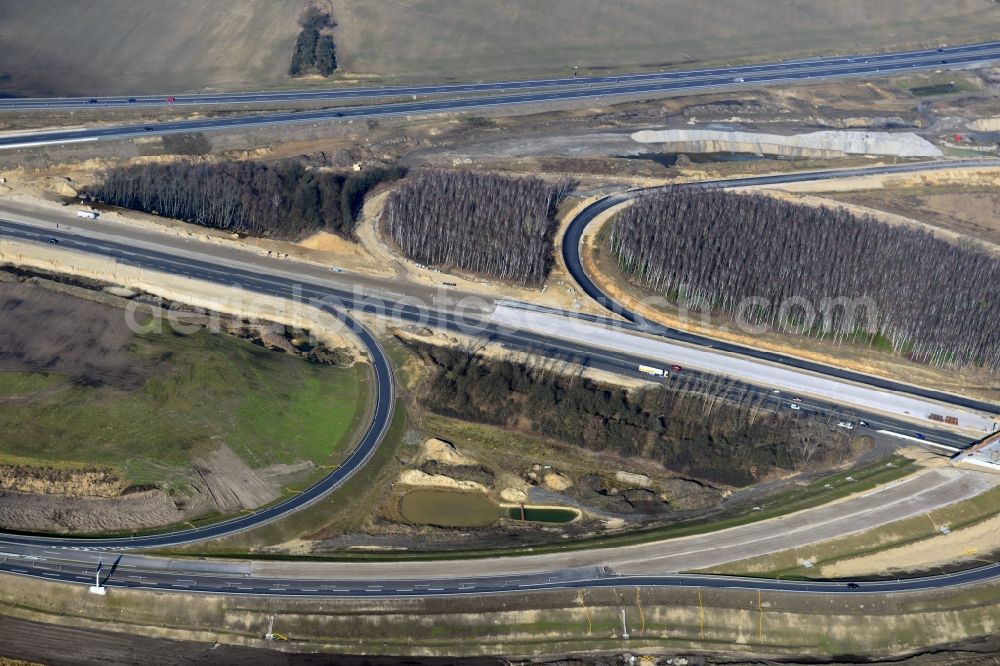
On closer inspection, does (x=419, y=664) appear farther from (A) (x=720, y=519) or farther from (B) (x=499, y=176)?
(B) (x=499, y=176)

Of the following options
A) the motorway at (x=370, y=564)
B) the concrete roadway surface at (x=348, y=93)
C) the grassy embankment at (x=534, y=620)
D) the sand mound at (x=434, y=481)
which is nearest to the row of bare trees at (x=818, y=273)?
the motorway at (x=370, y=564)

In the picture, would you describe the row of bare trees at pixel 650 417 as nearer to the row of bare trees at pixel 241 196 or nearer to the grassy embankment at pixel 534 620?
the grassy embankment at pixel 534 620

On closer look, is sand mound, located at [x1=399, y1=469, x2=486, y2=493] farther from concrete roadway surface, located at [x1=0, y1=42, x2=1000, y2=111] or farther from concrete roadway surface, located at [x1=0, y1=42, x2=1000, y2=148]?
concrete roadway surface, located at [x1=0, y1=42, x2=1000, y2=111]

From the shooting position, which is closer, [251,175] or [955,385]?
[955,385]

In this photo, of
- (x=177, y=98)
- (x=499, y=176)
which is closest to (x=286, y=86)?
(x=177, y=98)

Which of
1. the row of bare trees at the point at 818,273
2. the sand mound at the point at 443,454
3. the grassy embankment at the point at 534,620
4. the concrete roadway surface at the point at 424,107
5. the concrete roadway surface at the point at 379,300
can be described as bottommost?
the grassy embankment at the point at 534,620

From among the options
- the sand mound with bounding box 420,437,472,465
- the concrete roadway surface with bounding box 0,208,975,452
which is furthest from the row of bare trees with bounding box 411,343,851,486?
the sand mound with bounding box 420,437,472,465

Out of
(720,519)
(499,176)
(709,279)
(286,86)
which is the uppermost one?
(286,86)
